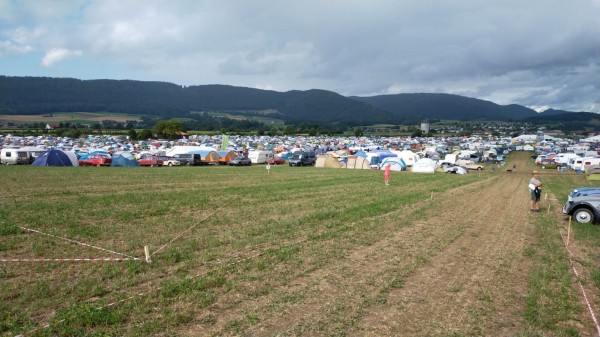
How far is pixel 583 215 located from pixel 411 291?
1034 centimetres

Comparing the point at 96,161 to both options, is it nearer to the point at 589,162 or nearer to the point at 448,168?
the point at 448,168

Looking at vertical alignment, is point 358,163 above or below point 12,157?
below

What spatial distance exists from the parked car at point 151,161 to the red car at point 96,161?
10.2ft

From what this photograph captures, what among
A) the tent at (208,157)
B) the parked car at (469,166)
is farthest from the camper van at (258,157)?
the parked car at (469,166)

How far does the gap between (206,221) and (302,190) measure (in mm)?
8689

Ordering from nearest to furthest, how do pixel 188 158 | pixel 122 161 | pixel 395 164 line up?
pixel 122 161, pixel 395 164, pixel 188 158

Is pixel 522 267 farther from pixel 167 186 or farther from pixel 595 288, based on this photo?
pixel 167 186

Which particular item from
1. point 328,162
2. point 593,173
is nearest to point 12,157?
point 328,162

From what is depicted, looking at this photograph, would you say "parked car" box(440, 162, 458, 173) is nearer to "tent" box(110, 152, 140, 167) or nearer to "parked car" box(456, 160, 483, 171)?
"parked car" box(456, 160, 483, 171)

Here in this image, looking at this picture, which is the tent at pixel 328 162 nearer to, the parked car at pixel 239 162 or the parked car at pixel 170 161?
the parked car at pixel 239 162

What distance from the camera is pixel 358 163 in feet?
150

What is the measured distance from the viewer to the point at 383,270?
314 inches

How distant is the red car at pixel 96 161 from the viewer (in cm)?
4142

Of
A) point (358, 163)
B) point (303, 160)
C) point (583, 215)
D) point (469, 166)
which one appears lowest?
point (469, 166)
